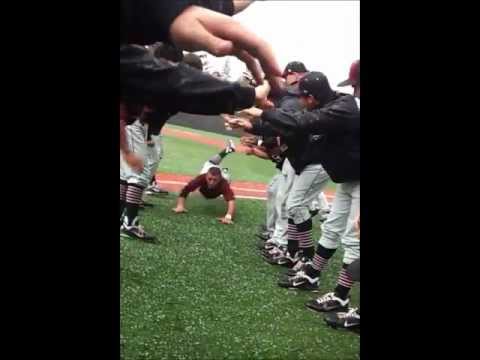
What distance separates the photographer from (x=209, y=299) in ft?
4.66

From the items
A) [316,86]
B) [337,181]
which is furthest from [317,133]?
[337,181]

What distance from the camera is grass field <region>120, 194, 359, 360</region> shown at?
1.35 m

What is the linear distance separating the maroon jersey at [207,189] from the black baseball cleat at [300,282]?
10.9 inches

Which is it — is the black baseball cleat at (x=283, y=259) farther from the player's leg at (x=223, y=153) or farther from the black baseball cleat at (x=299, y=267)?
the player's leg at (x=223, y=153)

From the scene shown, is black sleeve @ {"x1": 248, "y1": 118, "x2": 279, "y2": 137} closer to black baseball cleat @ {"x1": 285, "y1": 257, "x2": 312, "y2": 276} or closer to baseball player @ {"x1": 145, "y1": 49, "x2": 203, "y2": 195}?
baseball player @ {"x1": 145, "y1": 49, "x2": 203, "y2": 195}

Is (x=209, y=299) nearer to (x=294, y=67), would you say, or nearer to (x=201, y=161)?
(x=201, y=161)

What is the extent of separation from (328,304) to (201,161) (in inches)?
20.4
